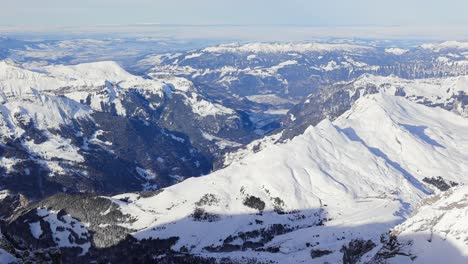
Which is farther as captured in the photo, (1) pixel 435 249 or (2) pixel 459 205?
(2) pixel 459 205

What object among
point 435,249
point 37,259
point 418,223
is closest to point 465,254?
point 435,249

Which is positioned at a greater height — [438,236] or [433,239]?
[438,236]

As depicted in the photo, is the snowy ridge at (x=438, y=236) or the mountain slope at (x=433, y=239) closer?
the snowy ridge at (x=438, y=236)

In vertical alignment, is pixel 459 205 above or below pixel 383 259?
above

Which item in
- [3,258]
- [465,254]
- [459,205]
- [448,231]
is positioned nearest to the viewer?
[3,258]

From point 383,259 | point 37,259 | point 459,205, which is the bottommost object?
point 383,259

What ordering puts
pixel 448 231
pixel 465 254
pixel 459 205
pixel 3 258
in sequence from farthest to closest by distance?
pixel 459 205
pixel 448 231
pixel 465 254
pixel 3 258

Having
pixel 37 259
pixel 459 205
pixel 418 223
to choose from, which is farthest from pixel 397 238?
pixel 37 259

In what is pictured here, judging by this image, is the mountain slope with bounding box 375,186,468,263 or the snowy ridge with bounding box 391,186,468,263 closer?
the snowy ridge with bounding box 391,186,468,263

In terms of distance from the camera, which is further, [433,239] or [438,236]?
[433,239]

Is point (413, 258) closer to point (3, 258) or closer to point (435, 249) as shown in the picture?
point (435, 249)
